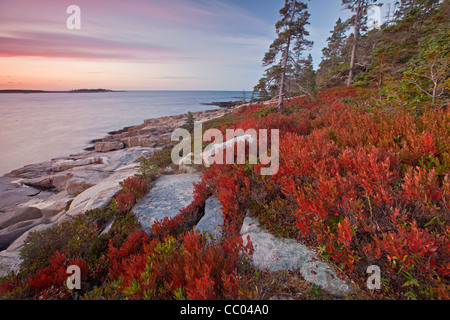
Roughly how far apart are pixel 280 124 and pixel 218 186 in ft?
14.0

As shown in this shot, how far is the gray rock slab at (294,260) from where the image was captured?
243 cm

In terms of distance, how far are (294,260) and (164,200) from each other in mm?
4047

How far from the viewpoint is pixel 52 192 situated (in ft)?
43.0

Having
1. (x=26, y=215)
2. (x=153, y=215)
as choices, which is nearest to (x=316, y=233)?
(x=153, y=215)

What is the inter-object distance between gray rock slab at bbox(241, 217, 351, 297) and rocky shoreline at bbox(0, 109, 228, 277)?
4.76m

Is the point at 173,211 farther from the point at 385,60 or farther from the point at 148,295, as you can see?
the point at 385,60

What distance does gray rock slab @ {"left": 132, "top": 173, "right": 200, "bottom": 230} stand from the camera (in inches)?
197

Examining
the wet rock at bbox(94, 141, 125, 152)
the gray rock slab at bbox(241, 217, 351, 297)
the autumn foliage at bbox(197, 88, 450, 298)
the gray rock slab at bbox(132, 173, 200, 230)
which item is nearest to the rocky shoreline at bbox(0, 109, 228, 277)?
the wet rock at bbox(94, 141, 125, 152)

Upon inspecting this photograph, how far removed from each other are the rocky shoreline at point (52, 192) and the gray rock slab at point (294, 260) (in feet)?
15.6

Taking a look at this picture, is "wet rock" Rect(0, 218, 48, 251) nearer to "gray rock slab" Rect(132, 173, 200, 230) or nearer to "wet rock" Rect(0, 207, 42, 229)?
"wet rock" Rect(0, 207, 42, 229)
